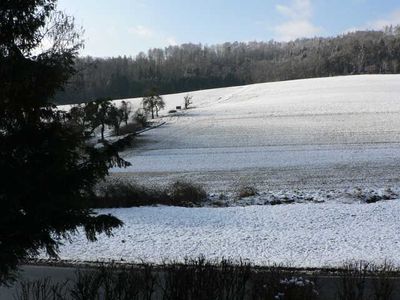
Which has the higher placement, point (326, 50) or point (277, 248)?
point (326, 50)

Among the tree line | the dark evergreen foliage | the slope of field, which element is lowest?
the slope of field

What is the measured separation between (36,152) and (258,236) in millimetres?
11818

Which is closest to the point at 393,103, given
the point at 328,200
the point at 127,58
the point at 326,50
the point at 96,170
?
the point at 328,200

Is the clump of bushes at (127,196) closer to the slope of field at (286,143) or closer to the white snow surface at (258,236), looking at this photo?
the white snow surface at (258,236)

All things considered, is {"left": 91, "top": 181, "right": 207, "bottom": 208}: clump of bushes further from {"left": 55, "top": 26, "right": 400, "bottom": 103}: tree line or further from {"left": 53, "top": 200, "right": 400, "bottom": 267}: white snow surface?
{"left": 55, "top": 26, "right": 400, "bottom": 103}: tree line

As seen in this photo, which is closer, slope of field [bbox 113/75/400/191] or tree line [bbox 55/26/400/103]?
slope of field [bbox 113/75/400/191]

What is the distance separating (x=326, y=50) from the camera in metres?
174

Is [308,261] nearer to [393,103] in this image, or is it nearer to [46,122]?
[46,122]

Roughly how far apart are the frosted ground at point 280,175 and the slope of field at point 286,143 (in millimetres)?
126

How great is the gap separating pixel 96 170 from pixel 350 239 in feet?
39.0

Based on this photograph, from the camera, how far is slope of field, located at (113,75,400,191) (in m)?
35.2

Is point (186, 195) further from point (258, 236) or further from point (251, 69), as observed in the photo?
point (251, 69)

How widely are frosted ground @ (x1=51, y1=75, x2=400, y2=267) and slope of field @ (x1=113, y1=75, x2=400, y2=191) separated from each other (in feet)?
0.41

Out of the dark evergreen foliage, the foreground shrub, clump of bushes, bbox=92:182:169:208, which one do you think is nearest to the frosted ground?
clump of bushes, bbox=92:182:169:208
